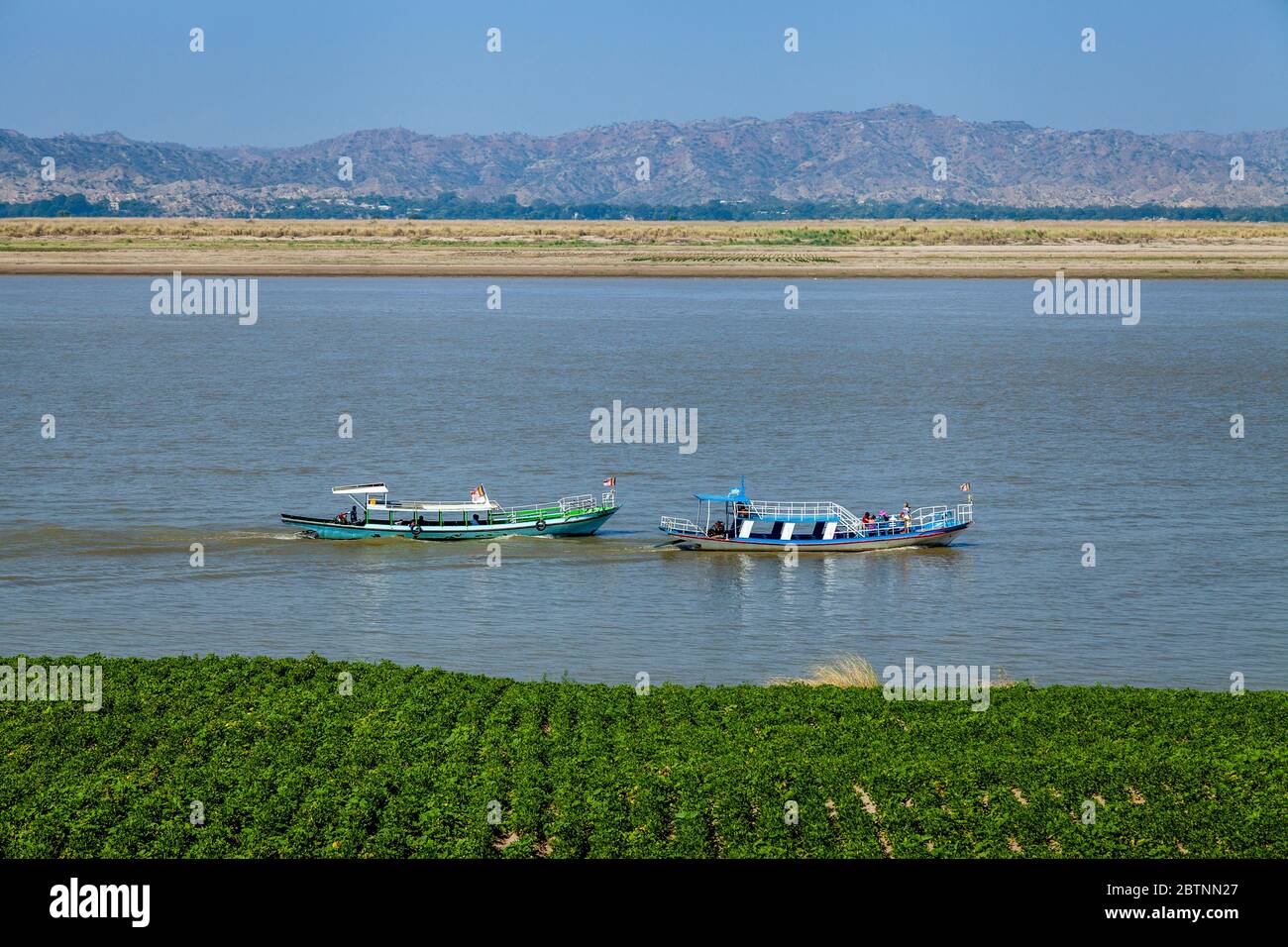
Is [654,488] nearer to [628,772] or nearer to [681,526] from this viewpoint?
[681,526]

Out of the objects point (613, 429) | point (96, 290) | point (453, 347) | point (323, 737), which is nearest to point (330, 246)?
point (96, 290)

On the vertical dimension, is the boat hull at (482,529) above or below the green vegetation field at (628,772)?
above

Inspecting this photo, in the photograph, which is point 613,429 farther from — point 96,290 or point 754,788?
point 96,290

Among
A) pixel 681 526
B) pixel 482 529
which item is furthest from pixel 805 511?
pixel 482 529

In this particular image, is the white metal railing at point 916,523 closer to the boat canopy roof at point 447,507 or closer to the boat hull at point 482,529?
the boat hull at point 482,529

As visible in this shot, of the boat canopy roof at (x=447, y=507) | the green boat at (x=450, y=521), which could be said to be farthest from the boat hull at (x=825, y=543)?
the boat canopy roof at (x=447, y=507)

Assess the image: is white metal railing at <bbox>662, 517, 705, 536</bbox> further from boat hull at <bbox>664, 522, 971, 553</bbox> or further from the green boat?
the green boat

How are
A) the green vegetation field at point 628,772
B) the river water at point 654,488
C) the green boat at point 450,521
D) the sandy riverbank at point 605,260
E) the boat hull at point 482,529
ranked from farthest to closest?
the sandy riverbank at point 605,260 → the boat hull at point 482,529 → the green boat at point 450,521 → the river water at point 654,488 → the green vegetation field at point 628,772
